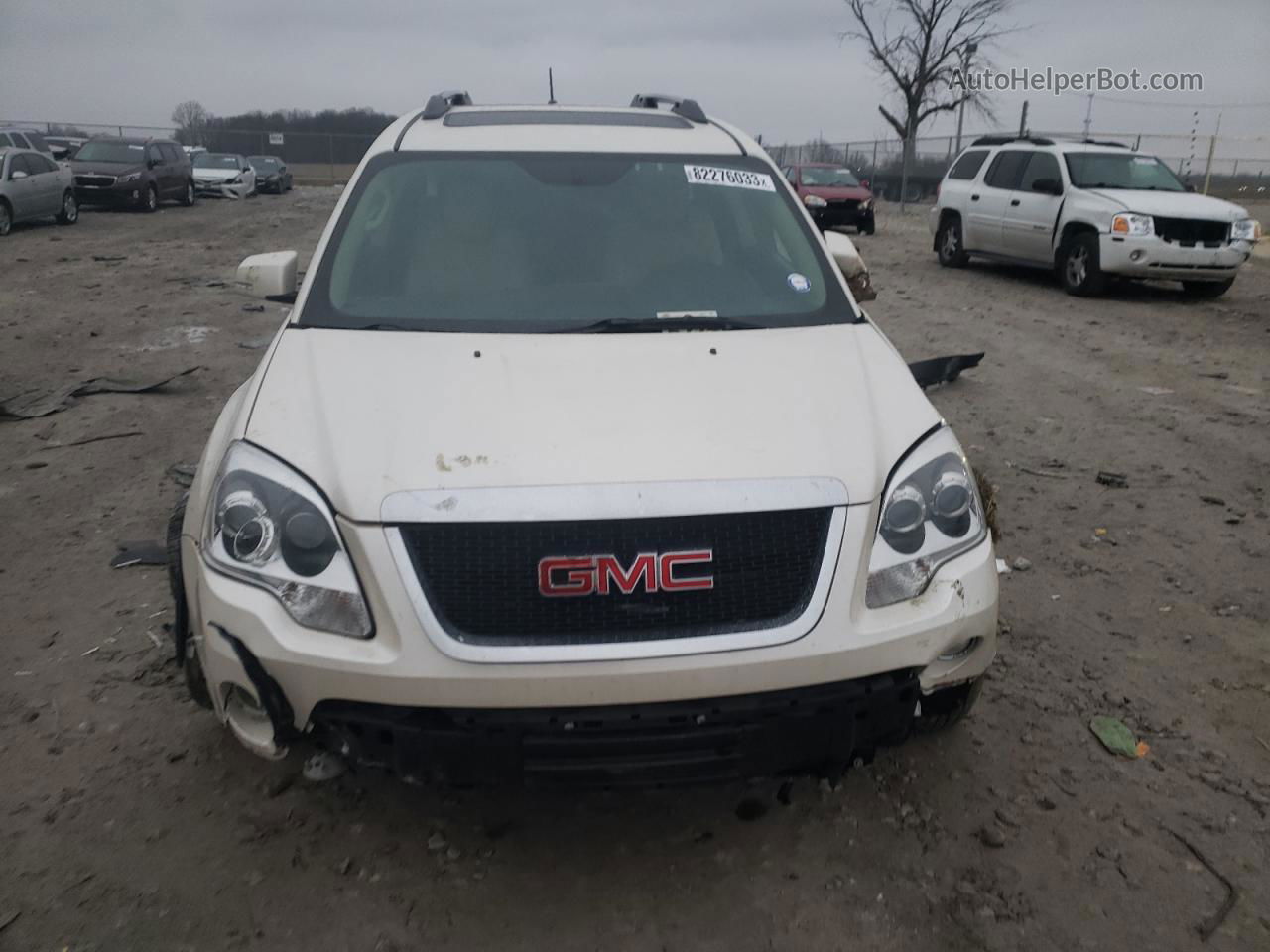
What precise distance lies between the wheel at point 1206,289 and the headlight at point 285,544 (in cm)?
1260

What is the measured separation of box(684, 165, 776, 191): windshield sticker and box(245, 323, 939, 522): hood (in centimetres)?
87

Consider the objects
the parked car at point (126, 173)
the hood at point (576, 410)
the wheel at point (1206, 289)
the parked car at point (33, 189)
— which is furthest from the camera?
the parked car at point (126, 173)

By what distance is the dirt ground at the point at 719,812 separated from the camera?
247 cm

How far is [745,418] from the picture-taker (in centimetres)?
265

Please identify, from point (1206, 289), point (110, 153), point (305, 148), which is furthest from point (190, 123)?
point (1206, 289)

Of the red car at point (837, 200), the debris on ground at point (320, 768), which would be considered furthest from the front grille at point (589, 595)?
the red car at point (837, 200)

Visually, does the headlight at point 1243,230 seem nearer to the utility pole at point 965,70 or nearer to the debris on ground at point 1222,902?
the debris on ground at point 1222,902

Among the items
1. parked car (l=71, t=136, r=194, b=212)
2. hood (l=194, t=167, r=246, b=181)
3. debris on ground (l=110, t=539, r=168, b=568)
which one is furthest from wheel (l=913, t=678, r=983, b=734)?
hood (l=194, t=167, r=246, b=181)

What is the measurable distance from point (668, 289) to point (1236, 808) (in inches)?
86.5

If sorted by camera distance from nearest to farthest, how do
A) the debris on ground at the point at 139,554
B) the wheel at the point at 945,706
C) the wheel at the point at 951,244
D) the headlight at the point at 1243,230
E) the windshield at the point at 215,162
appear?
the wheel at the point at 945,706, the debris on ground at the point at 139,554, the headlight at the point at 1243,230, the wheel at the point at 951,244, the windshield at the point at 215,162

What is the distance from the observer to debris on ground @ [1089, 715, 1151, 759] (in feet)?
10.5

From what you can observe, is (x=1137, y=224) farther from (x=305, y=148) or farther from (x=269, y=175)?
Answer: (x=305, y=148)

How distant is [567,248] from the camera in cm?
354

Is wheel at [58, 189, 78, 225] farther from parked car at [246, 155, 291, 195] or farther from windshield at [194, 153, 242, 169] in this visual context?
parked car at [246, 155, 291, 195]
